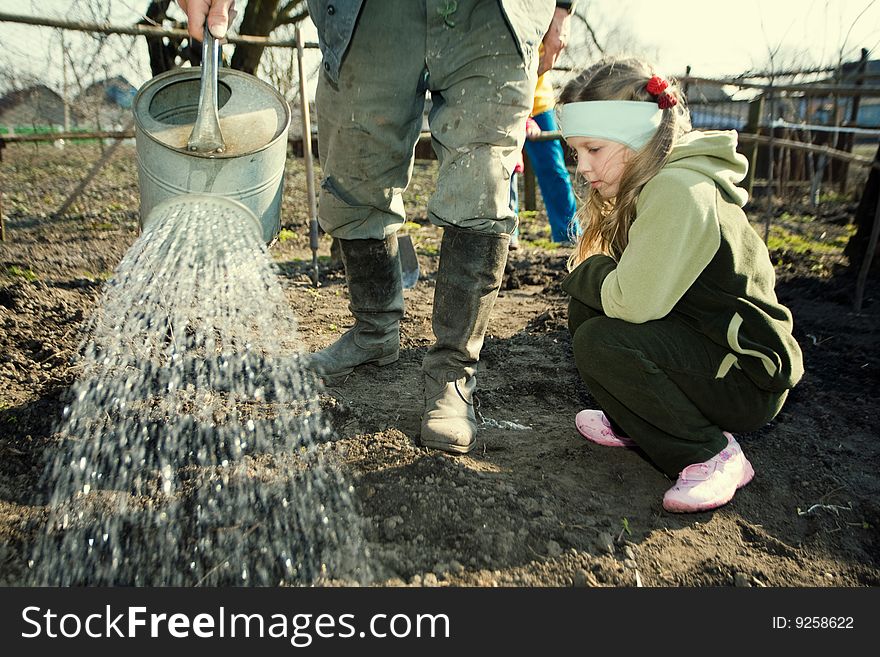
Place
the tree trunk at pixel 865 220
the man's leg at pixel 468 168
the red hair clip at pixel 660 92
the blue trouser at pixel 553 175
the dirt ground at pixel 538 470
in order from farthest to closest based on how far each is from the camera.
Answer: the blue trouser at pixel 553 175 < the tree trunk at pixel 865 220 < the man's leg at pixel 468 168 < the red hair clip at pixel 660 92 < the dirt ground at pixel 538 470

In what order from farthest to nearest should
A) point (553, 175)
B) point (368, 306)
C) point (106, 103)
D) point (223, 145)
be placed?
point (106, 103) → point (553, 175) → point (368, 306) → point (223, 145)

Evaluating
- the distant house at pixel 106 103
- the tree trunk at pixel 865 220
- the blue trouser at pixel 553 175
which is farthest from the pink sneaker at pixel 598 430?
the distant house at pixel 106 103

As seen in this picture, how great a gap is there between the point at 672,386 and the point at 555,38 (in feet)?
3.73

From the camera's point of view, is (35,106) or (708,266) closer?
(708,266)

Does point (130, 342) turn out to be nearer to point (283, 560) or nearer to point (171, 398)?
point (171, 398)

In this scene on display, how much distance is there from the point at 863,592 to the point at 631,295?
0.78 meters

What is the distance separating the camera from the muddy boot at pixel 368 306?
91.7 inches

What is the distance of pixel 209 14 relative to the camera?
6.37ft

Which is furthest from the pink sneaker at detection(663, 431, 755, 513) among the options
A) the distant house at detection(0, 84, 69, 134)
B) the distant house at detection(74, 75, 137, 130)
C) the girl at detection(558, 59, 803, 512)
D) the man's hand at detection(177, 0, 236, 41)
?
the distant house at detection(0, 84, 69, 134)

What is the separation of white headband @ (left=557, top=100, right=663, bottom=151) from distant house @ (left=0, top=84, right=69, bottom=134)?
431cm

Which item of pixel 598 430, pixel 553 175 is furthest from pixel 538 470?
pixel 553 175

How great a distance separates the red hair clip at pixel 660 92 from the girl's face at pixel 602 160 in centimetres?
13

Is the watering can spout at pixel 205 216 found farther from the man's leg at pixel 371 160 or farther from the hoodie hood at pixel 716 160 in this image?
the hoodie hood at pixel 716 160

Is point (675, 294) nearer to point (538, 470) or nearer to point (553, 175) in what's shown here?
point (538, 470)
